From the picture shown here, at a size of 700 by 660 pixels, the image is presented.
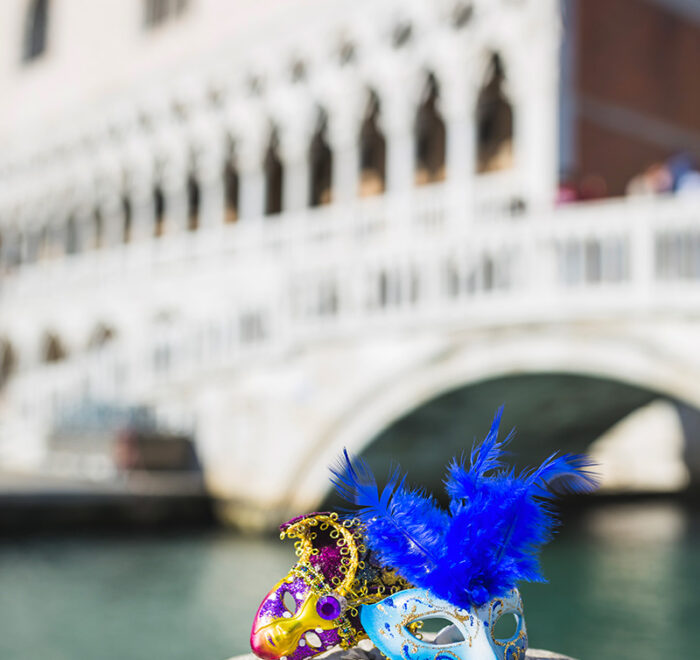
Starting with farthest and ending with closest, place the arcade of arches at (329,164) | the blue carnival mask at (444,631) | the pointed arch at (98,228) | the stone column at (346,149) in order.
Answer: the pointed arch at (98,228) < the stone column at (346,149) < the arcade of arches at (329,164) < the blue carnival mask at (444,631)

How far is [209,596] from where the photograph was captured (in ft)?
23.5

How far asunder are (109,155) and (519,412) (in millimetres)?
8846

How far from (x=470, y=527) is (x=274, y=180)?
43.1 ft

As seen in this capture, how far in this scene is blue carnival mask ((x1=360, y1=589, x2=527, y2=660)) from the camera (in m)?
2.32

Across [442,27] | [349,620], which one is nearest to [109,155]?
[442,27]

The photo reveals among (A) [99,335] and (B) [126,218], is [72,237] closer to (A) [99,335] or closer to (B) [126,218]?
(B) [126,218]

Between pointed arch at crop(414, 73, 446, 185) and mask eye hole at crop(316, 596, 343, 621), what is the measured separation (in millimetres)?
10522

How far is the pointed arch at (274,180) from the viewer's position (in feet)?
47.4

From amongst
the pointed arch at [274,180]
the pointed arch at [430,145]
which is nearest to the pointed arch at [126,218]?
the pointed arch at [274,180]

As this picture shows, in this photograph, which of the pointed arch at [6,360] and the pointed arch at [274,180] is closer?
the pointed arch at [274,180]

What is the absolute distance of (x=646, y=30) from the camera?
39.4ft

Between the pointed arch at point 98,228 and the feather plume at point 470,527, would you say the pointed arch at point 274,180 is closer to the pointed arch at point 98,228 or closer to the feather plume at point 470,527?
the pointed arch at point 98,228

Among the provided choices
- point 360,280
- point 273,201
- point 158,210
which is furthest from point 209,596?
point 158,210

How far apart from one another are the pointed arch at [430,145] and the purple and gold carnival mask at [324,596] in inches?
412
